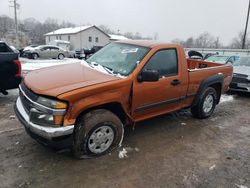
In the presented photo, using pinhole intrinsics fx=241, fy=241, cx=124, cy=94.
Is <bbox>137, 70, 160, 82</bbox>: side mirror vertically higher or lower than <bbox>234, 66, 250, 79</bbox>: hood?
higher

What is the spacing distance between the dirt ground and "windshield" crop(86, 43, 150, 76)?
4.38 feet

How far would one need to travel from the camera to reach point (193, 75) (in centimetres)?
496

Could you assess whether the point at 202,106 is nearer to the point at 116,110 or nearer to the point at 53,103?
the point at 116,110

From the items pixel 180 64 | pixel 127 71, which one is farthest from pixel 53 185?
pixel 180 64

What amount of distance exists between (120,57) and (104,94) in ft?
3.64

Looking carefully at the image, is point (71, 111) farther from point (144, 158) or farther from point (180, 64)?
point (180, 64)

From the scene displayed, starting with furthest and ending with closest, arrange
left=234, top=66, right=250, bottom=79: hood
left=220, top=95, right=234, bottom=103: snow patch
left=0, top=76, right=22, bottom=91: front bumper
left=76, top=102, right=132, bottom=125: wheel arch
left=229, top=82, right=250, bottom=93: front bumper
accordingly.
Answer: left=234, top=66, right=250, bottom=79: hood → left=229, top=82, right=250, bottom=93: front bumper → left=220, top=95, right=234, bottom=103: snow patch → left=0, top=76, right=22, bottom=91: front bumper → left=76, top=102, right=132, bottom=125: wheel arch

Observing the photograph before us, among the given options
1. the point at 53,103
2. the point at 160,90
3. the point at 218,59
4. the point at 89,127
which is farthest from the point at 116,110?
the point at 218,59

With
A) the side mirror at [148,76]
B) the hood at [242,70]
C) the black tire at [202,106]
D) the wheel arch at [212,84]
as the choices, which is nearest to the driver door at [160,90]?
the side mirror at [148,76]

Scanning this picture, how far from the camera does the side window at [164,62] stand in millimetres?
4223

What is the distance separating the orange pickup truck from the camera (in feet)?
10.6

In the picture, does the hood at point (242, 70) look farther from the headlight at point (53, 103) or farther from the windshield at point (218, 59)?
the headlight at point (53, 103)

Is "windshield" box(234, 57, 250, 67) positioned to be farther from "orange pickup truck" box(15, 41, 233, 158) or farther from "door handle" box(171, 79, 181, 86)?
"door handle" box(171, 79, 181, 86)

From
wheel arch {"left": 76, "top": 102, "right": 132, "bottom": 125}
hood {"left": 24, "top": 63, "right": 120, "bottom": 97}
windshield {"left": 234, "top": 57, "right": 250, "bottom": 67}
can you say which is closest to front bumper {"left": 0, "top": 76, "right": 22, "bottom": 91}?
hood {"left": 24, "top": 63, "right": 120, "bottom": 97}
